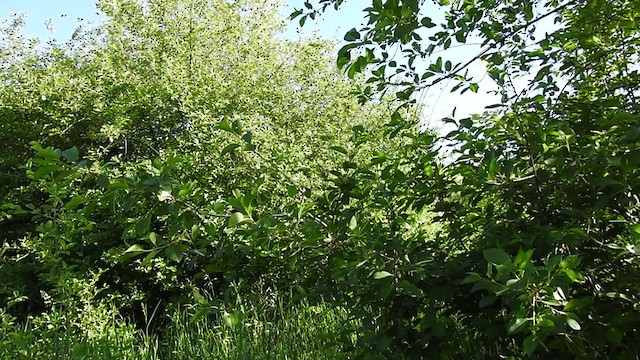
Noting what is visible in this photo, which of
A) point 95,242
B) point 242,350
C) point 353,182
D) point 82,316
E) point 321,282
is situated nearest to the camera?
point 353,182

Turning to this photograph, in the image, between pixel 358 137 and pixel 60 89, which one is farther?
pixel 60 89

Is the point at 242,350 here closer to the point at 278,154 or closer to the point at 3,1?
the point at 278,154

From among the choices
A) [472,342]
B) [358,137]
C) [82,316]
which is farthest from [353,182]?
[82,316]

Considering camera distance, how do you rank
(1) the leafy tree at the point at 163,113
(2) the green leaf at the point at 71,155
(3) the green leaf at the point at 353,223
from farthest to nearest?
(1) the leafy tree at the point at 163,113, (3) the green leaf at the point at 353,223, (2) the green leaf at the point at 71,155

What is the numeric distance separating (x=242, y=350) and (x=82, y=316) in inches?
97.6

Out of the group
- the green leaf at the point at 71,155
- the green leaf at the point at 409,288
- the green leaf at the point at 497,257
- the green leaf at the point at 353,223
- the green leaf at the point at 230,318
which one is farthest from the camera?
the green leaf at the point at 353,223

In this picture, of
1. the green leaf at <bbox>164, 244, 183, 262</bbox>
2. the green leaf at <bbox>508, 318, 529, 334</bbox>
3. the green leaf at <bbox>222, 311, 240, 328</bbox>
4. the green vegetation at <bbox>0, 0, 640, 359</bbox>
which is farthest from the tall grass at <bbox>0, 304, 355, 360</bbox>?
the green leaf at <bbox>508, 318, 529, 334</bbox>

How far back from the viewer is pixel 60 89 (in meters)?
6.27

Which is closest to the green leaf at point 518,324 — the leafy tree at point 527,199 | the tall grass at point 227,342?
the leafy tree at point 527,199

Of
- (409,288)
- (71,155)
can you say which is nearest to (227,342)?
(409,288)

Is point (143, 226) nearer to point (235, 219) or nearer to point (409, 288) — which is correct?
point (235, 219)

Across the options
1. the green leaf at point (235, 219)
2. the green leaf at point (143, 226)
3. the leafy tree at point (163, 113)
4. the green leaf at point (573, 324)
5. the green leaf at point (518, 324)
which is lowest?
the green leaf at point (573, 324)

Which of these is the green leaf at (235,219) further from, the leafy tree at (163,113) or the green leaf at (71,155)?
the leafy tree at (163,113)

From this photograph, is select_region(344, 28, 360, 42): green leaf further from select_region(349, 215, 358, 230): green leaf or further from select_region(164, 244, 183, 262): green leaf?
select_region(164, 244, 183, 262): green leaf
